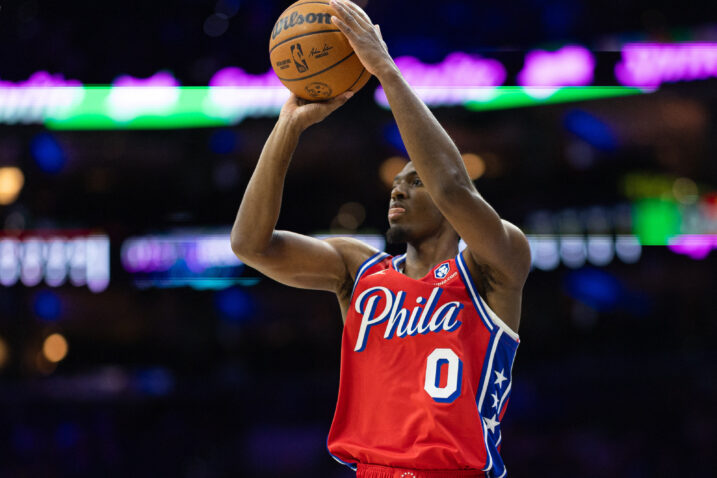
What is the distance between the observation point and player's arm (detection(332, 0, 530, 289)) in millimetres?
2115

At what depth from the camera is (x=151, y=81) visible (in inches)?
292

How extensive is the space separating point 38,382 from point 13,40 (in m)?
3.36

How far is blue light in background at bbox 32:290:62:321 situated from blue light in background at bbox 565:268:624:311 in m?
5.36

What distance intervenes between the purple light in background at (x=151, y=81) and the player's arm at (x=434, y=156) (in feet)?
17.9

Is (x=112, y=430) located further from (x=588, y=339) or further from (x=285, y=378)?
(x=588, y=339)

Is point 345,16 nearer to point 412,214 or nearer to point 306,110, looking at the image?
point 306,110

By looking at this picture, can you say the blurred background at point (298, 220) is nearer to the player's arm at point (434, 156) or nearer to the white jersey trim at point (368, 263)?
the white jersey trim at point (368, 263)

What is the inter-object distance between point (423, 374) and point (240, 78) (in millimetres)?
5554

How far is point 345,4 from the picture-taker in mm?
2318

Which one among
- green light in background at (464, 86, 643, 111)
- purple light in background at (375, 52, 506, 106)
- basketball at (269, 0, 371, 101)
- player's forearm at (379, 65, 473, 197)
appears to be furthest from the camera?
green light in background at (464, 86, 643, 111)

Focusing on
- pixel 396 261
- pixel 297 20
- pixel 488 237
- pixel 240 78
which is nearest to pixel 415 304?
pixel 396 261

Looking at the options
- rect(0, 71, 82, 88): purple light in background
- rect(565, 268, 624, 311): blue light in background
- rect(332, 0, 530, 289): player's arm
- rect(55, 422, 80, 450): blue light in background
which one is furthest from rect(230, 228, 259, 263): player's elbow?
rect(565, 268, 624, 311): blue light in background

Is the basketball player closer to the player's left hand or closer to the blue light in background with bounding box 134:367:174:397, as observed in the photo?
the player's left hand

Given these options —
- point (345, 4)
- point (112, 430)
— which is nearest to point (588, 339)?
point (112, 430)
